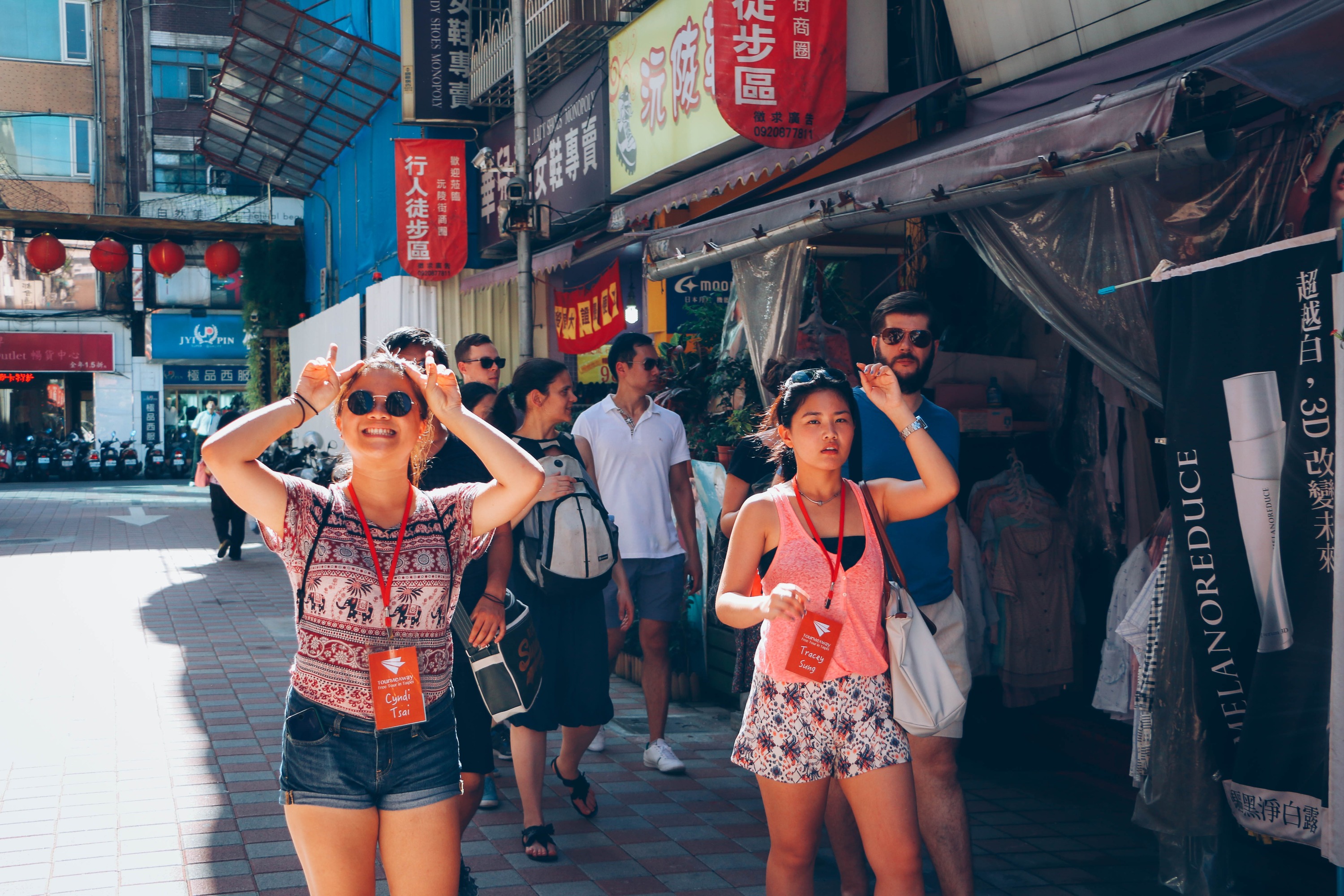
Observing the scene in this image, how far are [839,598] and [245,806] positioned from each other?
10.1 ft

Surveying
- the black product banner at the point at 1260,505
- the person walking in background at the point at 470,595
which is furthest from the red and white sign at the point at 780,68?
the black product banner at the point at 1260,505

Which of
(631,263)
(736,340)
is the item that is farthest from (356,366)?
(631,263)

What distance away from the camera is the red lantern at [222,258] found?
18.4m

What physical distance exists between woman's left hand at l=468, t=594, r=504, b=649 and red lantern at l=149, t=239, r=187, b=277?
16.3 metres

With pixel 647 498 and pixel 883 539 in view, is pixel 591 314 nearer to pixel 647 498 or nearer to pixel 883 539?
pixel 647 498

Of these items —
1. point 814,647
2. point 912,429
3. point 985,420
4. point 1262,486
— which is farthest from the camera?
point 985,420

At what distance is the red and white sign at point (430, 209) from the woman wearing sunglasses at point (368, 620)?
37.2ft

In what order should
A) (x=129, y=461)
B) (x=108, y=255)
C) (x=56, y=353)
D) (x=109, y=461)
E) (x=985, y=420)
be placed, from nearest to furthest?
(x=985, y=420)
(x=108, y=255)
(x=109, y=461)
(x=129, y=461)
(x=56, y=353)

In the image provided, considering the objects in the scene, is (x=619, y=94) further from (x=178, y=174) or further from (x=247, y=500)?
(x=178, y=174)

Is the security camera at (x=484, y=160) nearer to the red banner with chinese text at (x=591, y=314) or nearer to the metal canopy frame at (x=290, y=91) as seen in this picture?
the red banner with chinese text at (x=591, y=314)

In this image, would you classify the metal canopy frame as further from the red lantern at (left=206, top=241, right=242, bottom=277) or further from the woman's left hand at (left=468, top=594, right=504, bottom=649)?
the woman's left hand at (left=468, top=594, right=504, bottom=649)

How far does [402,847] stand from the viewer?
265cm

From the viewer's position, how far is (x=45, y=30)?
103 ft

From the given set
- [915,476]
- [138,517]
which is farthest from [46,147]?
[915,476]
